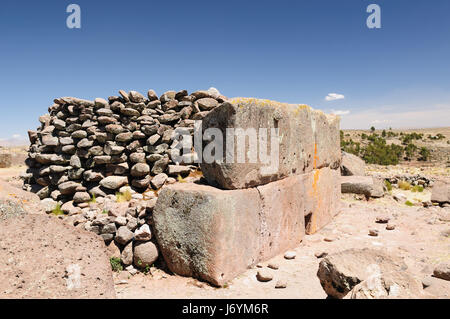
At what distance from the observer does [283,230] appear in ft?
12.9

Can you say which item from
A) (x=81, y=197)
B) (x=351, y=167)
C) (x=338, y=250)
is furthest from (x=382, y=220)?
(x=81, y=197)

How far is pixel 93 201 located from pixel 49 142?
176 cm

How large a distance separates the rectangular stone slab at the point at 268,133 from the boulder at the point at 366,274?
1.39m

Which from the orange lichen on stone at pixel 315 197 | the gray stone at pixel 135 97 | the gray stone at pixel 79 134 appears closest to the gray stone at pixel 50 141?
the gray stone at pixel 79 134

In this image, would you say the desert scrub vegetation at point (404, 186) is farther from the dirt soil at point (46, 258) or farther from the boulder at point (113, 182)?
the dirt soil at point (46, 258)

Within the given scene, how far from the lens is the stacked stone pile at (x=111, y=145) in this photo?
18.7 ft

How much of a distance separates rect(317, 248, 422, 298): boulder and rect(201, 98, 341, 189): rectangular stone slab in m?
1.39

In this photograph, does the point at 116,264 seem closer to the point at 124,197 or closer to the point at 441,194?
the point at 124,197

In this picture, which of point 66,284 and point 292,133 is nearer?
point 66,284

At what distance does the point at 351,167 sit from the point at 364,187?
149 centimetres

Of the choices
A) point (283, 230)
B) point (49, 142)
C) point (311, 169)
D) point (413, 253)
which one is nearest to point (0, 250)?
point (283, 230)
